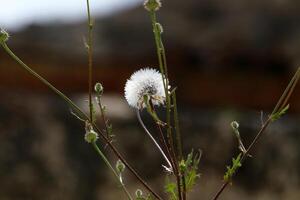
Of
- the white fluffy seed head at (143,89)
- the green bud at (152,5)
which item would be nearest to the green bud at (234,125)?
the white fluffy seed head at (143,89)

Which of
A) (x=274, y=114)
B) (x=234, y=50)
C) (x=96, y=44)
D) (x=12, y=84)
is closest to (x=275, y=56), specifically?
(x=234, y=50)

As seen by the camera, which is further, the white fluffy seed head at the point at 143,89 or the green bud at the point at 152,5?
the white fluffy seed head at the point at 143,89

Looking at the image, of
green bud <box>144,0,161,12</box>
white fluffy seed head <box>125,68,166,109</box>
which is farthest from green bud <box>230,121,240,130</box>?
green bud <box>144,0,161,12</box>

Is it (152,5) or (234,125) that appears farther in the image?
(234,125)

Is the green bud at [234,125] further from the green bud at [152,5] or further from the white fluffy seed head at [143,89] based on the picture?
the green bud at [152,5]

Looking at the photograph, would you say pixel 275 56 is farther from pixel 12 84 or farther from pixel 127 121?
pixel 127 121

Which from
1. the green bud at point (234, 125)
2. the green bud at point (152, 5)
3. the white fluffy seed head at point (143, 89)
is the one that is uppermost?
the green bud at point (152, 5)

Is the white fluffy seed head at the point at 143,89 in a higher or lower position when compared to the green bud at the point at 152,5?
lower

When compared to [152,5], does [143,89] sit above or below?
below

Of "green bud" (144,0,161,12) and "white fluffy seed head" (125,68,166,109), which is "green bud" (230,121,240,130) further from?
"green bud" (144,0,161,12)
